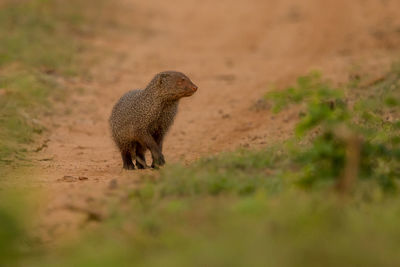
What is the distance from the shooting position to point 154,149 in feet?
18.0

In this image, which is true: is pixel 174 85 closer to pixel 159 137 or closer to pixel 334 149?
pixel 159 137

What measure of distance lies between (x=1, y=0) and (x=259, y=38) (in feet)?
15.6

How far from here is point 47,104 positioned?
738cm

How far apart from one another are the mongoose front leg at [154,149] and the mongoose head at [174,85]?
1.34 feet

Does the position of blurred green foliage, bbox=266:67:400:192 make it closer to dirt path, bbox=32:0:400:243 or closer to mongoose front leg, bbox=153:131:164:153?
dirt path, bbox=32:0:400:243

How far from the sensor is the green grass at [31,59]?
6.31 m

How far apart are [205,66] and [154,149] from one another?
4.78 metres

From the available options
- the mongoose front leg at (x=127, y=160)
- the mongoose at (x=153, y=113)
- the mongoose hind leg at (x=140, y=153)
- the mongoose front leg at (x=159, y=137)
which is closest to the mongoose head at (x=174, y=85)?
the mongoose at (x=153, y=113)

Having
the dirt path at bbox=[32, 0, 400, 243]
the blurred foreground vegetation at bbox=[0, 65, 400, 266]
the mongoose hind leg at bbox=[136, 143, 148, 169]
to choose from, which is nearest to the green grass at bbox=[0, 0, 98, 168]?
the dirt path at bbox=[32, 0, 400, 243]

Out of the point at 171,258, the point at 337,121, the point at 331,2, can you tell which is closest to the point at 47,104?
the point at 337,121

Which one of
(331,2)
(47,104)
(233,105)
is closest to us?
(47,104)

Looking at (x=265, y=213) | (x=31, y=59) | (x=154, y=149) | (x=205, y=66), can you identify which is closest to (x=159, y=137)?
(x=154, y=149)

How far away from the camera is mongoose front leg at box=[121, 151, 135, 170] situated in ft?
19.2

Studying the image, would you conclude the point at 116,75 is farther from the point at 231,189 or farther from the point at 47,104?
the point at 231,189
